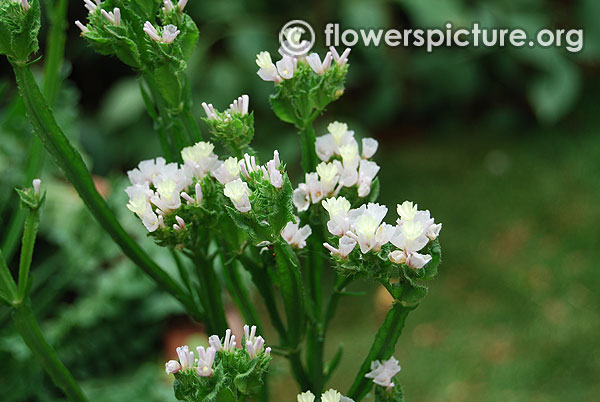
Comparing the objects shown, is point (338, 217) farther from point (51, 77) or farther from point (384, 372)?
point (51, 77)

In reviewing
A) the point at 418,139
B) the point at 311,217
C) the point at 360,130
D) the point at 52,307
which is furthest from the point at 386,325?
the point at 418,139

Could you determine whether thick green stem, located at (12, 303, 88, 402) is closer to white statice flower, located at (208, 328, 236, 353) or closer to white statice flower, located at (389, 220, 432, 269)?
white statice flower, located at (208, 328, 236, 353)

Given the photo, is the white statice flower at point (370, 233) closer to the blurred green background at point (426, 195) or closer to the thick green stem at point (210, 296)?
the thick green stem at point (210, 296)

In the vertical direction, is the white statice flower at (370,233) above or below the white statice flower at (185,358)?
above

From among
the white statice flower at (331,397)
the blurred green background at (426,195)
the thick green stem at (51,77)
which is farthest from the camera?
the blurred green background at (426,195)

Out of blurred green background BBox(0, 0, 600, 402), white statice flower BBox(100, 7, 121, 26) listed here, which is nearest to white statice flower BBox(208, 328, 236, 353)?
white statice flower BBox(100, 7, 121, 26)

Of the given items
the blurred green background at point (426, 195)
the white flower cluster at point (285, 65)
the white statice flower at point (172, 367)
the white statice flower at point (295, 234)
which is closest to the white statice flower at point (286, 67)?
the white flower cluster at point (285, 65)

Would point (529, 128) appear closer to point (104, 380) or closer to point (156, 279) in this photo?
point (104, 380)
